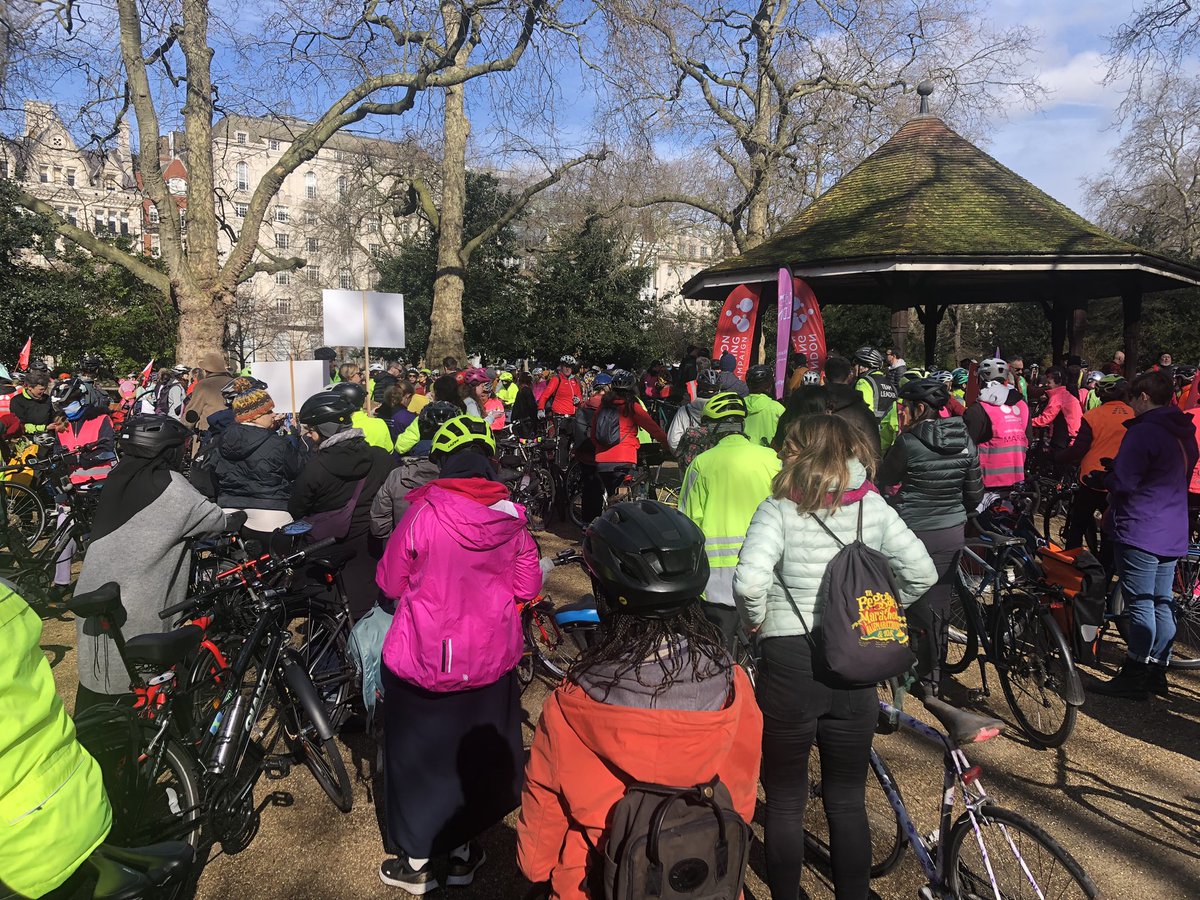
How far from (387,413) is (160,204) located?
25.2ft

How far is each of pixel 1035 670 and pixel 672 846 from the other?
3924 millimetres

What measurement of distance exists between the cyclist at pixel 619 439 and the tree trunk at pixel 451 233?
12.1 meters

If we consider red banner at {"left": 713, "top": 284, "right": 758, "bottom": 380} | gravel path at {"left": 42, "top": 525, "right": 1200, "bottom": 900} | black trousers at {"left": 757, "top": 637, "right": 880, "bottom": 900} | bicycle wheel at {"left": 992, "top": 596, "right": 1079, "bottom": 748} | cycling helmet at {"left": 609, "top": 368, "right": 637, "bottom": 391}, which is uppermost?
red banner at {"left": 713, "top": 284, "right": 758, "bottom": 380}

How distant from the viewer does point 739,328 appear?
10797 millimetres

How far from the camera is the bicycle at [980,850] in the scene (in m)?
2.48

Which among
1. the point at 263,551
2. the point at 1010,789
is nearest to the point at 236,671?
the point at 263,551

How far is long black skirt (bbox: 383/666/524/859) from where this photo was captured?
3.15 m

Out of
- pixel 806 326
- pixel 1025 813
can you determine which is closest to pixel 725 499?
pixel 1025 813

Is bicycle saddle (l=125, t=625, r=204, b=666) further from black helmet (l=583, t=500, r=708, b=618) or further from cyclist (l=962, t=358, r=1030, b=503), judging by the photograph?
cyclist (l=962, t=358, r=1030, b=503)

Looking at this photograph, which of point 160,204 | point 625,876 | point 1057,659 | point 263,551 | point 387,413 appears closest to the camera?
point 625,876

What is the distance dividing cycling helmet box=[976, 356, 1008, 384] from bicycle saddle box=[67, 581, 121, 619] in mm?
6452

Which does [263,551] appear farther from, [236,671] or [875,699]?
[875,699]

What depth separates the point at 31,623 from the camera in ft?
5.23

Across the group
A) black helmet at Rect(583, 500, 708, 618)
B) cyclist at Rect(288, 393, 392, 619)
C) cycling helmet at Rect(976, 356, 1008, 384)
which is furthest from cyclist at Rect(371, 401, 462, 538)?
cycling helmet at Rect(976, 356, 1008, 384)
